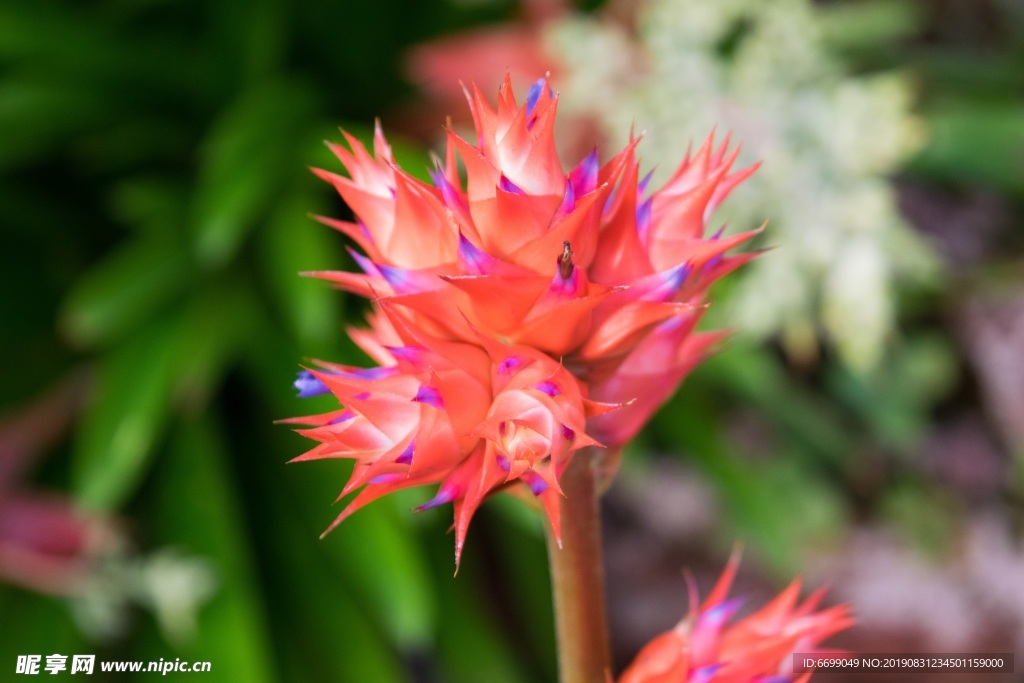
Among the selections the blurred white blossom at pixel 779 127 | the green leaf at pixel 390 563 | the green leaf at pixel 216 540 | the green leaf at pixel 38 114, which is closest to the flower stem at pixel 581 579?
the green leaf at pixel 390 563

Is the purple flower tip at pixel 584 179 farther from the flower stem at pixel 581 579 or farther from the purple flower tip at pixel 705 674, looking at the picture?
the purple flower tip at pixel 705 674

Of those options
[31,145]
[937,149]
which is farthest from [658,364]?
[937,149]

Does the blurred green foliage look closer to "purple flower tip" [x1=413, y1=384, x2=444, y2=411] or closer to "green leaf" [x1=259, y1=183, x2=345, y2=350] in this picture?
"green leaf" [x1=259, y1=183, x2=345, y2=350]

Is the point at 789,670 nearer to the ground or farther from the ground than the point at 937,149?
nearer to the ground

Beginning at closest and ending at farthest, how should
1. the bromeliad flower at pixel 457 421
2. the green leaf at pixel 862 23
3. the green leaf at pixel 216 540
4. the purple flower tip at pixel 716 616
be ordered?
1. the bromeliad flower at pixel 457 421
2. the purple flower tip at pixel 716 616
3. the green leaf at pixel 216 540
4. the green leaf at pixel 862 23

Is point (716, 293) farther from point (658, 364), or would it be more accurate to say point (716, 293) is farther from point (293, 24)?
point (658, 364)

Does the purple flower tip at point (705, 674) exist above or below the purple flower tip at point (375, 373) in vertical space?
below
